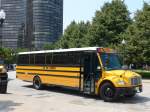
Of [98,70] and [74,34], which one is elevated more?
[74,34]

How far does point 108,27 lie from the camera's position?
4550cm

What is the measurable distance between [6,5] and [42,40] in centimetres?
5090

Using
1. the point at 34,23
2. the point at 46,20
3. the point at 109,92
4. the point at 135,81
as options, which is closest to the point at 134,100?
the point at 135,81

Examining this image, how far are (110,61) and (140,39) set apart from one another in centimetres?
2036

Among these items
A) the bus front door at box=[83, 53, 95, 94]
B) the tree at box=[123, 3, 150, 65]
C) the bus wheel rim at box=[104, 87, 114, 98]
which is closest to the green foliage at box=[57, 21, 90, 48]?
the tree at box=[123, 3, 150, 65]

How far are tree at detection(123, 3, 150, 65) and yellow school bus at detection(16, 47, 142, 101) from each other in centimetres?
1707

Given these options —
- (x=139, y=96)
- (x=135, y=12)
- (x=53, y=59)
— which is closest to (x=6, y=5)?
(x=135, y=12)

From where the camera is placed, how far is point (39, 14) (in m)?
85.1

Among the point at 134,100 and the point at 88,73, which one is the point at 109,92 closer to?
the point at 134,100

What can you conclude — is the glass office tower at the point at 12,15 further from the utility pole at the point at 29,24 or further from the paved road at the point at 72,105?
the paved road at the point at 72,105

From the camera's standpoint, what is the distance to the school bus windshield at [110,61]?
1816 cm

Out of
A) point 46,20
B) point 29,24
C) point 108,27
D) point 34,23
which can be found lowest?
point 108,27

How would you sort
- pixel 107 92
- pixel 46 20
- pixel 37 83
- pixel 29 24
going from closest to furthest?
pixel 107 92, pixel 37 83, pixel 29 24, pixel 46 20

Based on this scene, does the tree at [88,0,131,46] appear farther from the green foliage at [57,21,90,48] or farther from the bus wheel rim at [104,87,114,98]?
the bus wheel rim at [104,87,114,98]
